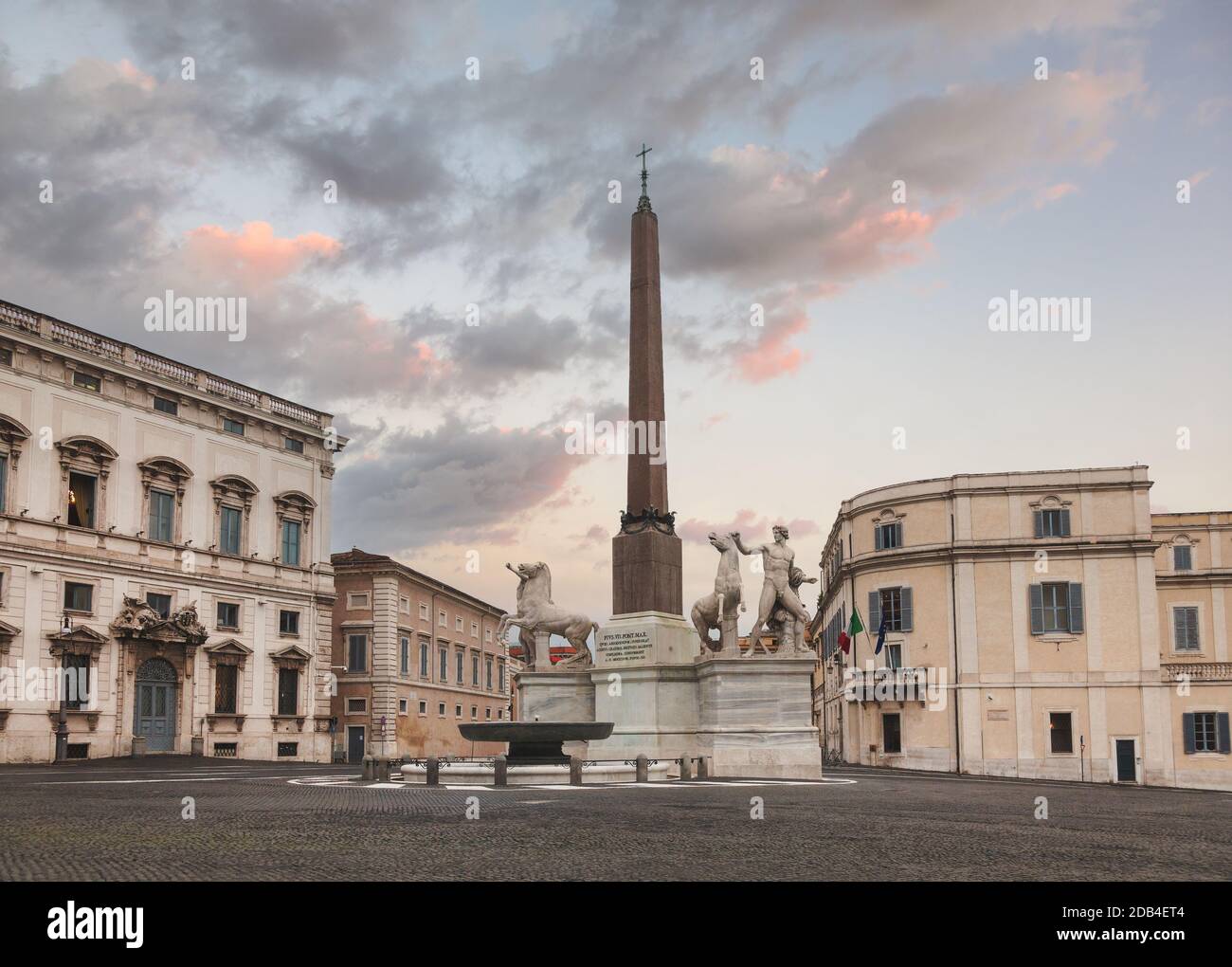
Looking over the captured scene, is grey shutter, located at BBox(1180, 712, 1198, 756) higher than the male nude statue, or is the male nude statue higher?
the male nude statue

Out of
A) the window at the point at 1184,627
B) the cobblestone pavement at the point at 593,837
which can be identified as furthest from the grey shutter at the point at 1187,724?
the cobblestone pavement at the point at 593,837

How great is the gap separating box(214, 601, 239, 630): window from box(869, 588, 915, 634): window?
25.4m

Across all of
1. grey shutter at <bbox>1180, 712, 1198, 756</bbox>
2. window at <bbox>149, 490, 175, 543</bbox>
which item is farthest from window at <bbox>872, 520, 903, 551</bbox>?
window at <bbox>149, 490, 175, 543</bbox>

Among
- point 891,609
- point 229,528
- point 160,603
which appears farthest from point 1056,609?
point 160,603

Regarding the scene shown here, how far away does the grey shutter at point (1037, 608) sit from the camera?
45.9 meters

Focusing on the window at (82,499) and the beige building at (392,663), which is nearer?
the window at (82,499)

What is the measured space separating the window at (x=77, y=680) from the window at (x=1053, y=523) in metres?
34.4

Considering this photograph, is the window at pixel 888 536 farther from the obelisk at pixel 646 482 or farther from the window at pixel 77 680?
the window at pixel 77 680

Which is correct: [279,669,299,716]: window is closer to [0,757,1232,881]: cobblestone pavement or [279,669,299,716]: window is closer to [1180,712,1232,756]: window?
[0,757,1232,881]: cobblestone pavement

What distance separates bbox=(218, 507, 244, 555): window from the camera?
47594mm

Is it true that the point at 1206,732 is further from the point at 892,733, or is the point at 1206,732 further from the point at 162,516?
the point at 162,516

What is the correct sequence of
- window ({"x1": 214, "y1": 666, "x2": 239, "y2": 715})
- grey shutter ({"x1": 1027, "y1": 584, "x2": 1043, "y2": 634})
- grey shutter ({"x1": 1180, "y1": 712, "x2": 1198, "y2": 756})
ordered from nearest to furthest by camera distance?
grey shutter ({"x1": 1180, "y1": 712, "x2": 1198, "y2": 756}), grey shutter ({"x1": 1027, "y1": 584, "x2": 1043, "y2": 634}), window ({"x1": 214, "y1": 666, "x2": 239, "y2": 715})
